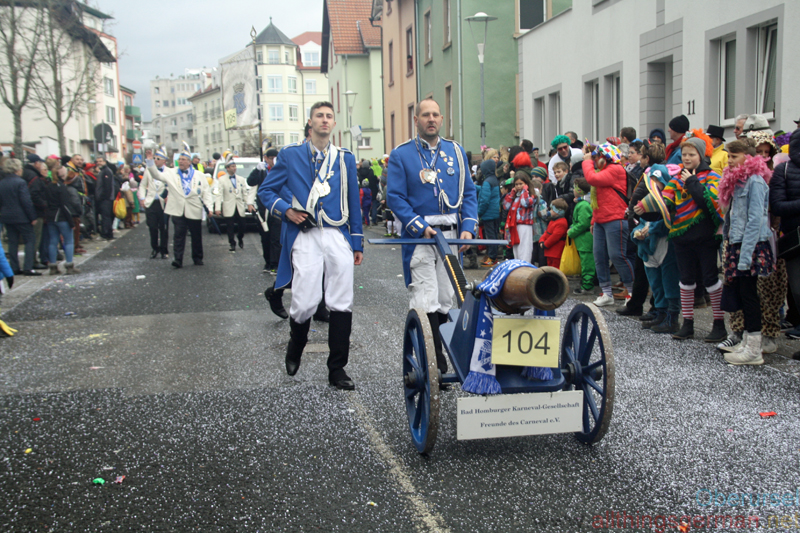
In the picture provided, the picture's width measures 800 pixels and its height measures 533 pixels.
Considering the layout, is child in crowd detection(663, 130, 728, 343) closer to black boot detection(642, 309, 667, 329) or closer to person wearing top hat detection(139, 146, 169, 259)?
black boot detection(642, 309, 667, 329)

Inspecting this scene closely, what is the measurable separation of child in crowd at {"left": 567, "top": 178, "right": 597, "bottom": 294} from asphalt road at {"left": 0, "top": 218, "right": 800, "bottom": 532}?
2.51m

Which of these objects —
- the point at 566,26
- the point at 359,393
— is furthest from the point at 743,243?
the point at 566,26

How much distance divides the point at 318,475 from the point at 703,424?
2.40 metres

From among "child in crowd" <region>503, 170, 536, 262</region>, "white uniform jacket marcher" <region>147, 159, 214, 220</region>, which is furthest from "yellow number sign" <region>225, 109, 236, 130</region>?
"child in crowd" <region>503, 170, 536, 262</region>

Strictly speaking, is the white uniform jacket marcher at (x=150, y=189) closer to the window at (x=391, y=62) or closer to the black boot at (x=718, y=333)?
the black boot at (x=718, y=333)

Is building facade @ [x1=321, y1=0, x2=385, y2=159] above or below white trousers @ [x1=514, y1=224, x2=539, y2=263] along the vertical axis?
above

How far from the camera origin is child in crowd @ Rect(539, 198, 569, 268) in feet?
32.5

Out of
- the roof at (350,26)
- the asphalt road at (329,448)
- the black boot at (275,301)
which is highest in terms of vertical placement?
the roof at (350,26)

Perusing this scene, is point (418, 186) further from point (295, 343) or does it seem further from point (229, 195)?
point (229, 195)

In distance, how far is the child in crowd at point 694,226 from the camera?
6496 mm

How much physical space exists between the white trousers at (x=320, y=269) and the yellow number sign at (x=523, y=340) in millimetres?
1819

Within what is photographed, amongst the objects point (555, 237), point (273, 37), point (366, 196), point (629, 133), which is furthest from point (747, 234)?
point (273, 37)

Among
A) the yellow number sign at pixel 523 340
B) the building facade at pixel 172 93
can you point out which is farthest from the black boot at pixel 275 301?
the building facade at pixel 172 93

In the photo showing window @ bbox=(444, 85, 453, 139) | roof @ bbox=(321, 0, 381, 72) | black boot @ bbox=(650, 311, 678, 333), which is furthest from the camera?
roof @ bbox=(321, 0, 381, 72)
